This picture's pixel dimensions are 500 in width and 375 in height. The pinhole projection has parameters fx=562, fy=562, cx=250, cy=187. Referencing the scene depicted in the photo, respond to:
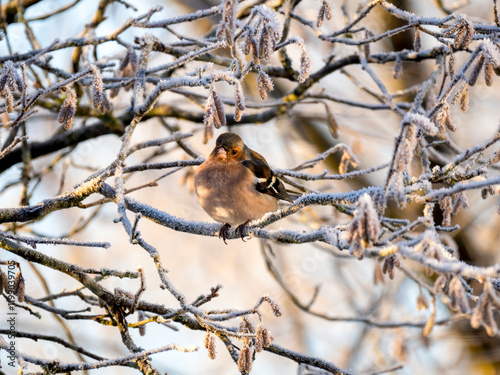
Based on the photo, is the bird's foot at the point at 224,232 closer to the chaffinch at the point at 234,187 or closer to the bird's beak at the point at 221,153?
the chaffinch at the point at 234,187

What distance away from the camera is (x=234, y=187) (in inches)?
148

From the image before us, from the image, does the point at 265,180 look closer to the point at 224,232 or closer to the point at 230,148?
the point at 230,148

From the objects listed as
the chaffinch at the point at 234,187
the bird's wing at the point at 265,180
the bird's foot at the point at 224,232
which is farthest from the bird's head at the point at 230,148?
the bird's foot at the point at 224,232

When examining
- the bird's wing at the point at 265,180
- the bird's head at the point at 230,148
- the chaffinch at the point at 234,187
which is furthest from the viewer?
the bird's head at the point at 230,148

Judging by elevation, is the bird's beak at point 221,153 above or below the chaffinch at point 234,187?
above

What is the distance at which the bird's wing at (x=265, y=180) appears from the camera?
391cm

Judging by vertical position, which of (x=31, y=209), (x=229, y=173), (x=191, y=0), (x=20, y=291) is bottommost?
(x=20, y=291)

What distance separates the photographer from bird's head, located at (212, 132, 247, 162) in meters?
4.01

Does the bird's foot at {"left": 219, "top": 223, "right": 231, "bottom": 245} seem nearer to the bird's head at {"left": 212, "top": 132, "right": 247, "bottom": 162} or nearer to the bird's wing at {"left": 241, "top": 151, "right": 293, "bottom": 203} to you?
the bird's wing at {"left": 241, "top": 151, "right": 293, "bottom": 203}

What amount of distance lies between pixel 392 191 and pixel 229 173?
2122 mm

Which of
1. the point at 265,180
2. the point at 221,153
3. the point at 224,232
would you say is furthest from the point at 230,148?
the point at 224,232

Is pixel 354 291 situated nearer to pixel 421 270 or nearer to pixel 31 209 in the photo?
pixel 421 270

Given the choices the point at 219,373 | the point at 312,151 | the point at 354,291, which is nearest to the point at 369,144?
the point at 312,151

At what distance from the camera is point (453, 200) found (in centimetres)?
281
